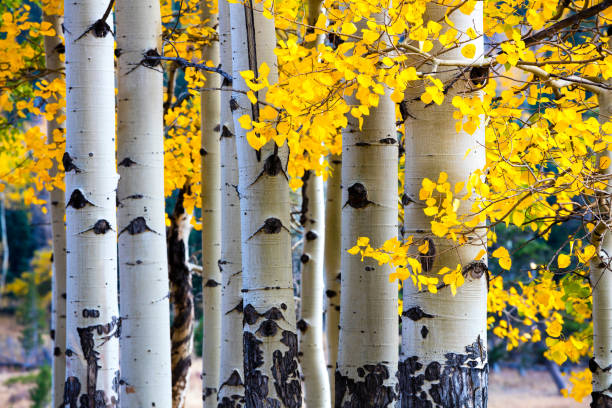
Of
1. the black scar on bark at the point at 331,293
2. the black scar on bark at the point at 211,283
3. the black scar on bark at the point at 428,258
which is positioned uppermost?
the black scar on bark at the point at 428,258

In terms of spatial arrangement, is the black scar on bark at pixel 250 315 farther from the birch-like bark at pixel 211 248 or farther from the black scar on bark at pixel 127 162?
the birch-like bark at pixel 211 248

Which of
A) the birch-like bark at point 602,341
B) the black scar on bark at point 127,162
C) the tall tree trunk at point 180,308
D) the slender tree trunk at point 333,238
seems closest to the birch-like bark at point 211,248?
the slender tree trunk at point 333,238

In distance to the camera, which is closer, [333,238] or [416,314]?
[416,314]

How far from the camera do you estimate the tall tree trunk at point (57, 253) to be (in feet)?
17.2

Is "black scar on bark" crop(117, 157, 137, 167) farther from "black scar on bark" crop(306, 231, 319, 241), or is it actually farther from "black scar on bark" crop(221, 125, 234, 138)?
"black scar on bark" crop(306, 231, 319, 241)

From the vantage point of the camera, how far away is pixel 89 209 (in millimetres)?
2924

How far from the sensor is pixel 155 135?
3355 mm

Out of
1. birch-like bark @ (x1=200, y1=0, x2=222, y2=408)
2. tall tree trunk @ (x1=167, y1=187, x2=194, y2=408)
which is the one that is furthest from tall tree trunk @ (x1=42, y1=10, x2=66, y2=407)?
tall tree trunk @ (x1=167, y1=187, x2=194, y2=408)

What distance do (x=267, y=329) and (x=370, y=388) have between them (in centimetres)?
69

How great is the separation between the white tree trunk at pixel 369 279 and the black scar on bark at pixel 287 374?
1.35 feet

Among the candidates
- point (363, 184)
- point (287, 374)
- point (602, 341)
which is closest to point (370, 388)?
point (287, 374)

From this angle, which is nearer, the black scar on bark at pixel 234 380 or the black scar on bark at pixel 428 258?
the black scar on bark at pixel 428 258

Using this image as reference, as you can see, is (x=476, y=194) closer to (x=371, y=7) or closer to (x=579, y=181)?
(x=579, y=181)

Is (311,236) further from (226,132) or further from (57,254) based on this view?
(57,254)
